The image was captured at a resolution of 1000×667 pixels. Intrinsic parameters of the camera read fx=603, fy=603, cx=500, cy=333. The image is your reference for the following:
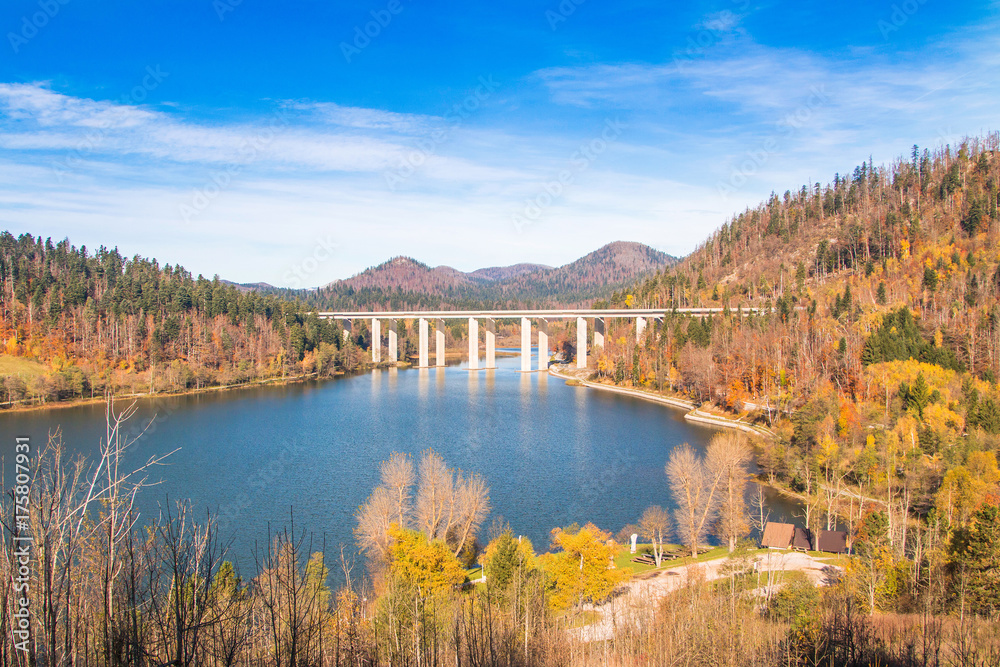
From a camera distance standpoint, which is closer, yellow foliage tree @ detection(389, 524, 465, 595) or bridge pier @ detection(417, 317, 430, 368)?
yellow foliage tree @ detection(389, 524, 465, 595)

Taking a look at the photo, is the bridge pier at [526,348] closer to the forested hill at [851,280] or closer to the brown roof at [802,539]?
the forested hill at [851,280]

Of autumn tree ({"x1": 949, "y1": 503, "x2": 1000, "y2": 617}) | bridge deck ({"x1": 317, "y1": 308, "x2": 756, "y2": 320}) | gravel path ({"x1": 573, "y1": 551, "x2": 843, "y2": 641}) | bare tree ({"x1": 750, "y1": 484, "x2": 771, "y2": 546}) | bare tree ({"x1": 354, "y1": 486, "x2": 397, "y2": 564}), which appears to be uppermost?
bridge deck ({"x1": 317, "y1": 308, "x2": 756, "y2": 320})

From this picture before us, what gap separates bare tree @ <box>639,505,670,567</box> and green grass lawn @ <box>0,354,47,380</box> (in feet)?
123

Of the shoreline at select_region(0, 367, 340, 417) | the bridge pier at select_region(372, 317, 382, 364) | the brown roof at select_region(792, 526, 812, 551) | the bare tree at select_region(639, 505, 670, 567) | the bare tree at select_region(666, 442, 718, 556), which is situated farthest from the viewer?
the bridge pier at select_region(372, 317, 382, 364)

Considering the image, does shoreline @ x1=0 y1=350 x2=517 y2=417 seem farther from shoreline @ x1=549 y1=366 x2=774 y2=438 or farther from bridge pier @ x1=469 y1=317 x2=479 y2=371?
shoreline @ x1=549 y1=366 x2=774 y2=438

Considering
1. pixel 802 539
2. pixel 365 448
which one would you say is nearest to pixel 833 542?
pixel 802 539

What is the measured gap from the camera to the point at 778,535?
52.3ft

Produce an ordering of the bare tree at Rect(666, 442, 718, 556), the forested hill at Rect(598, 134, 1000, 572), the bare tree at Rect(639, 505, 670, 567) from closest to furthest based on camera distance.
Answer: the bare tree at Rect(639, 505, 670, 567), the bare tree at Rect(666, 442, 718, 556), the forested hill at Rect(598, 134, 1000, 572)

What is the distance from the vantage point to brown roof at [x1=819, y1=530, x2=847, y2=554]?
50.5 feet

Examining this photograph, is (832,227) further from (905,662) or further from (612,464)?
(905,662)

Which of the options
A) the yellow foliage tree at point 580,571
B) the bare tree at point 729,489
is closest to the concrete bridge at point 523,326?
the bare tree at point 729,489

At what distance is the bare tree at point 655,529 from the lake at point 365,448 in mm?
992

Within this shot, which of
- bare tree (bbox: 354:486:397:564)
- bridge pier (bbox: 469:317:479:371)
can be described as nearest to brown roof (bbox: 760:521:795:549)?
bare tree (bbox: 354:486:397:564)

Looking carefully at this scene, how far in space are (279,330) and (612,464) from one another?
1632 inches
